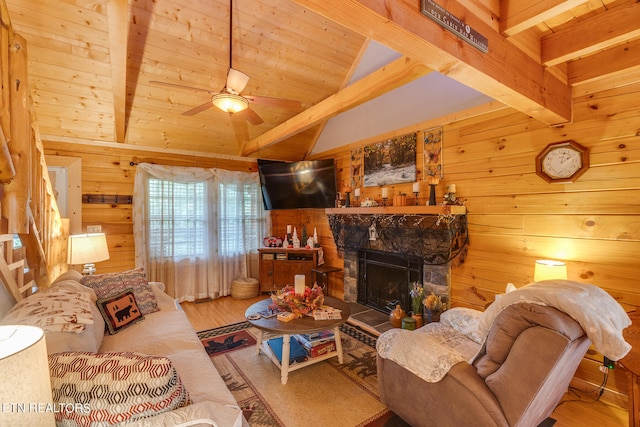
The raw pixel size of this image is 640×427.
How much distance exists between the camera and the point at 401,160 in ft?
12.0

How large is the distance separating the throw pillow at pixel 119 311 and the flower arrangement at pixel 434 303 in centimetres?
270

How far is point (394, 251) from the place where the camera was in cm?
367

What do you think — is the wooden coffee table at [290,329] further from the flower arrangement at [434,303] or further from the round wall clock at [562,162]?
the round wall clock at [562,162]

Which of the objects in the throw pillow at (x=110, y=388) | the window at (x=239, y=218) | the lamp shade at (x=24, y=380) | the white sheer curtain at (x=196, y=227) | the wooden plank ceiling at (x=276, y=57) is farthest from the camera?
the window at (x=239, y=218)

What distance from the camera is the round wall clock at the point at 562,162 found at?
2297 mm

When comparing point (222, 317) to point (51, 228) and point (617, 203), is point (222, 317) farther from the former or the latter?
point (617, 203)

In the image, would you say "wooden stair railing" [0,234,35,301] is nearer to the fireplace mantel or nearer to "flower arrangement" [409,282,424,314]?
the fireplace mantel

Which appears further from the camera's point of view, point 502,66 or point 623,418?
point 623,418

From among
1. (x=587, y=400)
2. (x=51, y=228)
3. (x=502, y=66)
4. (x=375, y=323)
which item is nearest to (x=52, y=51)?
(x=51, y=228)

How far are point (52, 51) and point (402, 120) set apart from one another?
3754 millimetres

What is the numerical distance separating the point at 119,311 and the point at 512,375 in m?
2.71

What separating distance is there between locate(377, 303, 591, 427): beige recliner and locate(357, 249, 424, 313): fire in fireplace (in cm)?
188

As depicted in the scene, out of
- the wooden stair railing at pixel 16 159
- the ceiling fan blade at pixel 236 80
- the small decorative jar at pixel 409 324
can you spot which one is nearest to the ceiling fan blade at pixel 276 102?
the ceiling fan blade at pixel 236 80

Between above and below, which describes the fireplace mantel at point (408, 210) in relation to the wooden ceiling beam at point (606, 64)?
below
